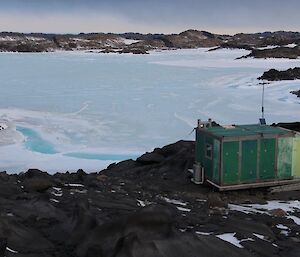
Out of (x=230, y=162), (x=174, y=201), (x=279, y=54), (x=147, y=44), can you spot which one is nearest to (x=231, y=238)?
(x=174, y=201)

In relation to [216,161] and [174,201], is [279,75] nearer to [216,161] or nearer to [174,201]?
[216,161]

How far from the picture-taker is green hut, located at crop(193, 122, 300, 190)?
9594mm

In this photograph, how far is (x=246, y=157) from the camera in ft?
31.8

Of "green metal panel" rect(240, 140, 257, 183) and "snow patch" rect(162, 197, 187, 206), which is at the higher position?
"green metal panel" rect(240, 140, 257, 183)

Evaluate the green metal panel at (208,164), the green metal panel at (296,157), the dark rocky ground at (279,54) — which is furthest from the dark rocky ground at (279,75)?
the green metal panel at (208,164)

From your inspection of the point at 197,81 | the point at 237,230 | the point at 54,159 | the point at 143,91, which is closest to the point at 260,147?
the point at 237,230

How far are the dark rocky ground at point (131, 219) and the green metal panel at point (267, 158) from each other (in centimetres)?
37

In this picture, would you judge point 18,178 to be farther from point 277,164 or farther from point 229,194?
point 277,164

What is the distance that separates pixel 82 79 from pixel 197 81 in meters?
7.94

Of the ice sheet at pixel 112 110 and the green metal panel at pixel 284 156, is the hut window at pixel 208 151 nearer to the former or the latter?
the green metal panel at pixel 284 156

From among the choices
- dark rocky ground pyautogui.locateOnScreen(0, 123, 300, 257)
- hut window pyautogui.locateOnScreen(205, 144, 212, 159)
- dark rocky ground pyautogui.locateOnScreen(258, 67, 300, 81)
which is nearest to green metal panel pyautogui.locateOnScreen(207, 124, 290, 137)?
hut window pyautogui.locateOnScreen(205, 144, 212, 159)

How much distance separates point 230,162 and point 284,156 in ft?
3.79

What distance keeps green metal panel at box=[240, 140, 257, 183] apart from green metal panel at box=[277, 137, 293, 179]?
1.74 ft

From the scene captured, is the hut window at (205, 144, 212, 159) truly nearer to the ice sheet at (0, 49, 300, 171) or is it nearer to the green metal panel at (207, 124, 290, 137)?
the green metal panel at (207, 124, 290, 137)
